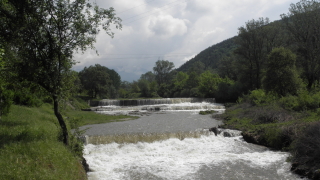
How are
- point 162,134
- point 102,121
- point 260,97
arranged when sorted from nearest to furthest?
point 162,134
point 102,121
point 260,97

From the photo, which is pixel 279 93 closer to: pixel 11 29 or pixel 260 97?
→ pixel 260 97

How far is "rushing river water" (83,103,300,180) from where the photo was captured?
30.4 feet

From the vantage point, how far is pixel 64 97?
8641mm

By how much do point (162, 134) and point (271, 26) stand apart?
34.6 meters

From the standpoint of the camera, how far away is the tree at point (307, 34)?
97.0ft

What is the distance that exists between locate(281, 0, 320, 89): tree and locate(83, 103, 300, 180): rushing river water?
72.9 feet

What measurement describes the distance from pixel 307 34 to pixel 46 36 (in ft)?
109

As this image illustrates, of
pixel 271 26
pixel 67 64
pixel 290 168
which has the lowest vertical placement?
pixel 290 168

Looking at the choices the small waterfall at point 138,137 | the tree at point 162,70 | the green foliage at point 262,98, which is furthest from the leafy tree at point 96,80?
the tree at point 162,70

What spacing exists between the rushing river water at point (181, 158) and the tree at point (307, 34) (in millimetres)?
22219

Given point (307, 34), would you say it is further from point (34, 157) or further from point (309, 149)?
point (34, 157)

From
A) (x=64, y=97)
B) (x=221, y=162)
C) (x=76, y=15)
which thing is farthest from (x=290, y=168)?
(x=76, y=15)

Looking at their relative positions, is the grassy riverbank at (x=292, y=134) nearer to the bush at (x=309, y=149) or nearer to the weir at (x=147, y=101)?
the bush at (x=309, y=149)

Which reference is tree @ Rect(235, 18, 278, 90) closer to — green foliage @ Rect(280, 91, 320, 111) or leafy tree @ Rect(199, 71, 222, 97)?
leafy tree @ Rect(199, 71, 222, 97)
